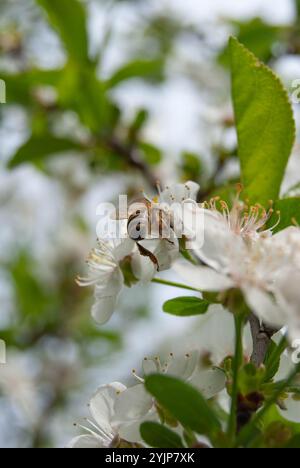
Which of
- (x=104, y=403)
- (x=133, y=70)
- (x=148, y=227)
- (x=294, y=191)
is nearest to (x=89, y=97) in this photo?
(x=133, y=70)

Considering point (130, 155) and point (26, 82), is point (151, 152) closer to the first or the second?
point (130, 155)

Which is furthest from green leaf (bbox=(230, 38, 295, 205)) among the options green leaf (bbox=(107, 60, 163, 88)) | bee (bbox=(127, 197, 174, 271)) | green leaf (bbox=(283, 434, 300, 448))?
green leaf (bbox=(107, 60, 163, 88))

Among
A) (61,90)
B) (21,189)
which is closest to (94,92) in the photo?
(61,90)

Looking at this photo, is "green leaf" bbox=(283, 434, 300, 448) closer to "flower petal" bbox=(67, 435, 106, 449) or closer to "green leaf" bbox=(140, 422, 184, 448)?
"green leaf" bbox=(140, 422, 184, 448)

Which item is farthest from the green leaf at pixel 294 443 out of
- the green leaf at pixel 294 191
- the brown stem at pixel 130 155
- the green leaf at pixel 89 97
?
the green leaf at pixel 89 97

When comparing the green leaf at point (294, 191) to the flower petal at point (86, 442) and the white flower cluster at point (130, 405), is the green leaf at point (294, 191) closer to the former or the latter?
the white flower cluster at point (130, 405)
